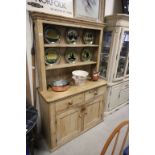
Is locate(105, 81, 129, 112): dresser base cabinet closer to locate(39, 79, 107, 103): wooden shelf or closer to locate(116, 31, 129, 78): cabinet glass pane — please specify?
locate(116, 31, 129, 78): cabinet glass pane

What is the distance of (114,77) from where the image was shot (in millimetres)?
2211

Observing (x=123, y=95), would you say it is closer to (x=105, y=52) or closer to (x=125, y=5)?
(x=105, y=52)

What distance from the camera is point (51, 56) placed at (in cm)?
166

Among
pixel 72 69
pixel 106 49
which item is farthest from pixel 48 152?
pixel 106 49

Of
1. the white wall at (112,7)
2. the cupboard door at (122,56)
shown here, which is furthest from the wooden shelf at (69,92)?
the white wall at (112,7)

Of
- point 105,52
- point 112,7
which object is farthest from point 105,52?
point 112,7

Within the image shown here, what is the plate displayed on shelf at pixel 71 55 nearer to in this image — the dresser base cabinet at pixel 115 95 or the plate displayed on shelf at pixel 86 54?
the plate displayed on shelf at pixel 86 54

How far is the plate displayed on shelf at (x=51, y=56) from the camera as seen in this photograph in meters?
1.62

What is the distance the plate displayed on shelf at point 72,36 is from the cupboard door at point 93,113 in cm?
103

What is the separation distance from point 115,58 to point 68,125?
136cm
